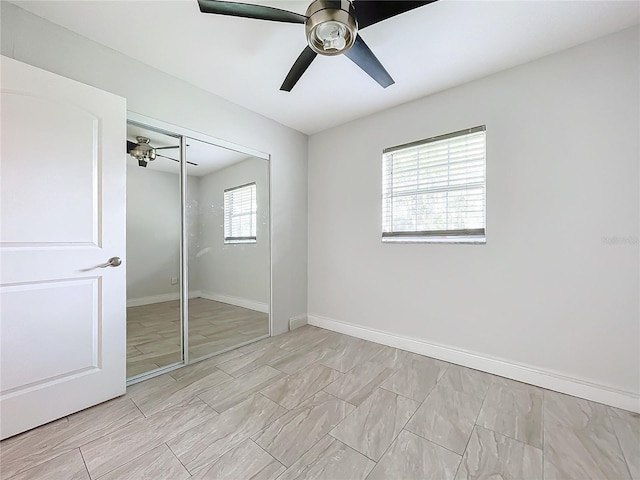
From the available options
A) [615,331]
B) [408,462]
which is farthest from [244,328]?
[615,331]

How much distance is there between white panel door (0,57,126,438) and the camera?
5.16 feet

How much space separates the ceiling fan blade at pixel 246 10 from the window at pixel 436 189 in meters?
1.71

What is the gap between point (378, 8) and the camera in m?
1.43

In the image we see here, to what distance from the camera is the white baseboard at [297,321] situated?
3474 millimetres

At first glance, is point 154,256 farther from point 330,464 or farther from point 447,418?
point 447,418

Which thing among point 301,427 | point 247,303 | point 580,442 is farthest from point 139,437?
point 580,442

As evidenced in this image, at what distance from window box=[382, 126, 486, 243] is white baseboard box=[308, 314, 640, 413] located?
1020 mm

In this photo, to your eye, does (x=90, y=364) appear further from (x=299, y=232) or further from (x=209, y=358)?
(x=299, y=232)

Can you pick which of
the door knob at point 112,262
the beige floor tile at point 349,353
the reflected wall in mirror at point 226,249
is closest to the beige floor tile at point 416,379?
the beige floor tile at point 349,353

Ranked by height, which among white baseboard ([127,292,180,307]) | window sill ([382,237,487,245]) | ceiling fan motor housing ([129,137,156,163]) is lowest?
white baseboard ([127,292,180,307])

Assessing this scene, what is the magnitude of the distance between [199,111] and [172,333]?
6.95 feet

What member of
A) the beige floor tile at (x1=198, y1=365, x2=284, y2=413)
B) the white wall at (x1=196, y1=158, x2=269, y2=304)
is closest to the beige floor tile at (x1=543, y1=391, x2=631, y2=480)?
the beige floor tile at (x1=198, y1=365, x2=284, y2=413)

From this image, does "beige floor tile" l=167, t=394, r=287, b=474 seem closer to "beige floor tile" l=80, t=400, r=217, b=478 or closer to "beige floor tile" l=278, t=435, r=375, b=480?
"beige floor tile" l=80, t=400, r=217, b=478

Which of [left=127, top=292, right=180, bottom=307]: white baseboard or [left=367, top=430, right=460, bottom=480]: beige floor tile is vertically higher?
[left=127, top=292, right=180, bottom=307]: white baseboard
